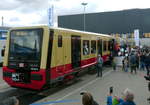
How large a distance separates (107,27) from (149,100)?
4499 centimetres

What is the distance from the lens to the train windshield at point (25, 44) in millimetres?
8977

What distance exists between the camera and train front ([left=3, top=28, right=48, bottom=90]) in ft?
28.8

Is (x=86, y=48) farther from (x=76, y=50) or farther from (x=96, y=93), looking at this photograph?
(x=96, y=93)

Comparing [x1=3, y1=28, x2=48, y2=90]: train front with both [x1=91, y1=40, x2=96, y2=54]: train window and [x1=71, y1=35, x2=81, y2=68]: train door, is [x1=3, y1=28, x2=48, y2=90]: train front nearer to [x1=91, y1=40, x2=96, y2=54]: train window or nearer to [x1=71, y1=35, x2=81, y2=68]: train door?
[x1=71, y1=35, x2=81, y2=68]: train door

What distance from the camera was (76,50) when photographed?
1154 centimetres

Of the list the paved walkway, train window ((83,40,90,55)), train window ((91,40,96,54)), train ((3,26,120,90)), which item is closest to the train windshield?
train ((3,26,120,90))

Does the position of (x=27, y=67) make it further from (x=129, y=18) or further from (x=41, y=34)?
(x=129, y=18)

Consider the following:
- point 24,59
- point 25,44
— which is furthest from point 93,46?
point 24,59

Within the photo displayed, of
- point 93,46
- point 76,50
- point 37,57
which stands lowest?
point 37,57

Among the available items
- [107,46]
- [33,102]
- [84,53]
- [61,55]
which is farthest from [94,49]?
[33,102]

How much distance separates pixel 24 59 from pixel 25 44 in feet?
2.21

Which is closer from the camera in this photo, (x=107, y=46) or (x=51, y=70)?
(x=51, y=70)

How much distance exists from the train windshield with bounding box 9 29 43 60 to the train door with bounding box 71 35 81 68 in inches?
98.9

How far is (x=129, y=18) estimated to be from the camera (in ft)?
162
